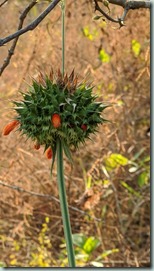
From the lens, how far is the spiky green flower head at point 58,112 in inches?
60.4

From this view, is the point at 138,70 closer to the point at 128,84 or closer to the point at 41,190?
the point at 128,84

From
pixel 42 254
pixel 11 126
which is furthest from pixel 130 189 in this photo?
pixel 11 126

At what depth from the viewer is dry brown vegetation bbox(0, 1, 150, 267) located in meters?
4.15

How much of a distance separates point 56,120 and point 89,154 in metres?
2.89

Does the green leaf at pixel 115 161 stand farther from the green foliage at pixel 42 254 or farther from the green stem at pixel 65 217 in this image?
the green stem at pixel 65 217

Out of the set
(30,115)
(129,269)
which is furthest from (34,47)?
(30,115)

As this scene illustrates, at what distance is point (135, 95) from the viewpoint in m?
4.44

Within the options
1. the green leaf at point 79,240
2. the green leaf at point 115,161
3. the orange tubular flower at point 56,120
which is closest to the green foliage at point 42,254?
the green leaf at point 79,240

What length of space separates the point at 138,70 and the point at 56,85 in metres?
2.98

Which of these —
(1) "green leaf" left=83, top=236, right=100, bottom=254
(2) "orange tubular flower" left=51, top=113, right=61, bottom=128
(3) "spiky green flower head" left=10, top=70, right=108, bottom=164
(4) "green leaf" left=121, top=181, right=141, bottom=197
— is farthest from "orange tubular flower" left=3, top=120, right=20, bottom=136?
(4) "green leaf" left=121, top=181, right=141, bottom=197

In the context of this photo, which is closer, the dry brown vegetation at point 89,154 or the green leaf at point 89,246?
the green leaf at point 89,246

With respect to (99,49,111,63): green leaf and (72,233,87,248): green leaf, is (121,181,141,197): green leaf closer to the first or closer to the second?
(72,233,87,248): green leaf

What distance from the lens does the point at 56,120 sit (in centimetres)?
153

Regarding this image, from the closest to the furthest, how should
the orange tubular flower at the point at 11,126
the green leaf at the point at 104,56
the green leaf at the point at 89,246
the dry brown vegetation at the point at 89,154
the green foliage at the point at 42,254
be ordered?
the orange tubular flower at the point at 11,126 → the green leaf at the point at 89,246 → the green foliage at the point at 42,254 → the dry brown vegetation at the point at 89,154 → the green leaf at the point at 104,56
